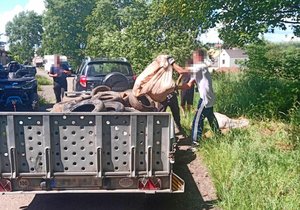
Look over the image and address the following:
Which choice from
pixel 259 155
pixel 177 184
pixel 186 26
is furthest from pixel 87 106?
pixel 186 26

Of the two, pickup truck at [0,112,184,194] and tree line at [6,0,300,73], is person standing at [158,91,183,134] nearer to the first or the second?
tree line at [6,0,300,73]

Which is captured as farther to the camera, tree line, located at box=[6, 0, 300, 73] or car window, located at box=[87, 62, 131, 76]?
car window, located at box=[87, 62, 131, 76]

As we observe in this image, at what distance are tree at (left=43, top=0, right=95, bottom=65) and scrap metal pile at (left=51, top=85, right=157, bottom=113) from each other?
6163 cm

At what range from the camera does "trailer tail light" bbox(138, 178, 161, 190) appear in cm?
453

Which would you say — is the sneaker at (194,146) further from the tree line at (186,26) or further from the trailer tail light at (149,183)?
the tree line at (186,26)

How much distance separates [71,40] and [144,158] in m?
66.4

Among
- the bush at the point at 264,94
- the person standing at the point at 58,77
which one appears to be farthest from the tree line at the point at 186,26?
the person standing at the point at 58,77

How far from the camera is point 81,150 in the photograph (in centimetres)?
443

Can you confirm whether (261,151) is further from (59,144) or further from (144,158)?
(59,144)

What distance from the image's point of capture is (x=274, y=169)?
521cm

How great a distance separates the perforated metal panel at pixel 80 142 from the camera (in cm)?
438

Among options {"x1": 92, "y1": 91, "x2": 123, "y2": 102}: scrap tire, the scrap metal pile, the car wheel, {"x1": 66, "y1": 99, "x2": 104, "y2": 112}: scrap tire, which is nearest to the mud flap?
the scrap metal pile

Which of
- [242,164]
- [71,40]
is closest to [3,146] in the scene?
[242,164]

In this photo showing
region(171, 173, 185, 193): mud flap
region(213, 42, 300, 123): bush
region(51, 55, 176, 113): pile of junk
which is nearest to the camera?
region(171, 173, 185, 193): mud flap
